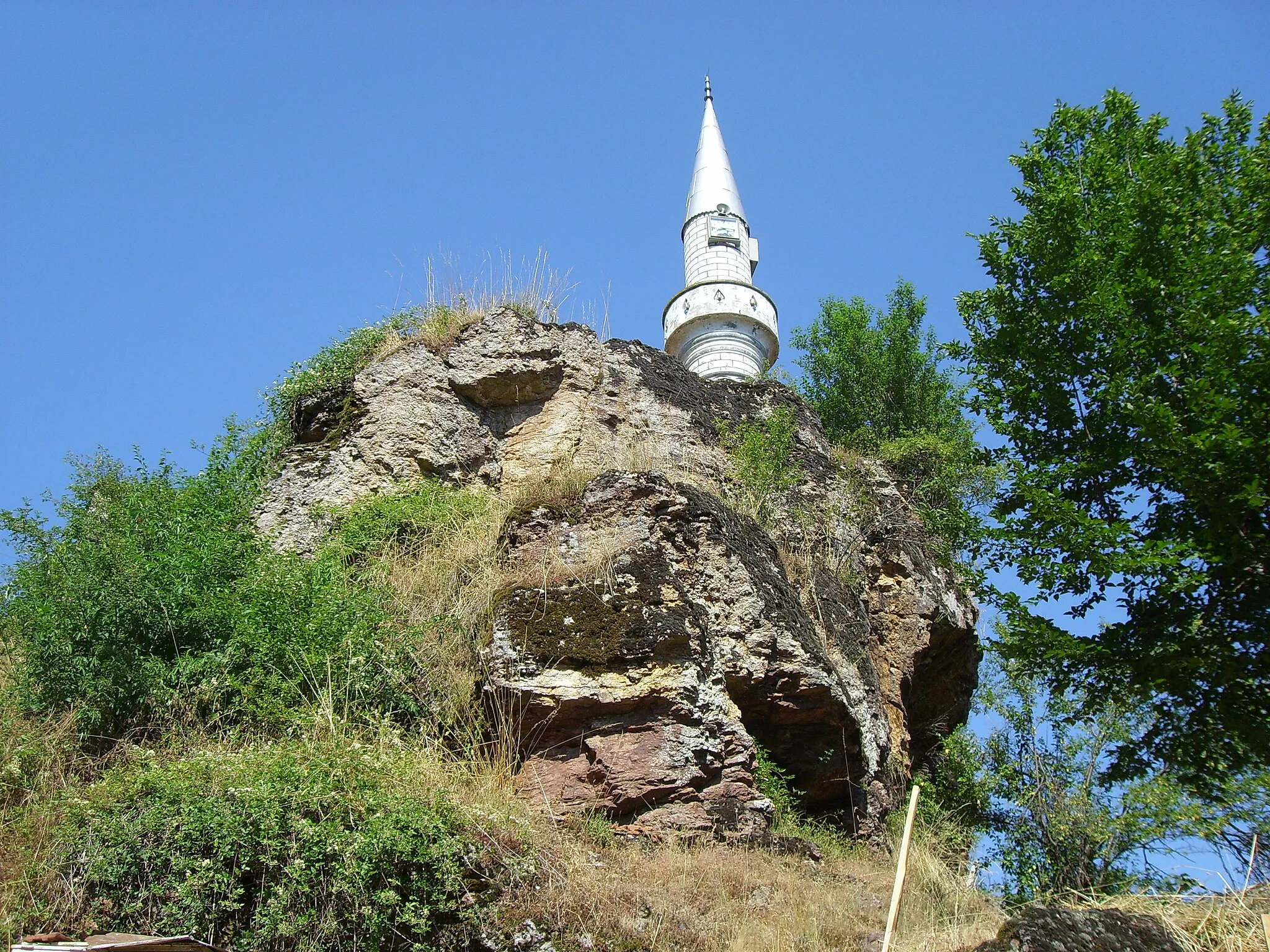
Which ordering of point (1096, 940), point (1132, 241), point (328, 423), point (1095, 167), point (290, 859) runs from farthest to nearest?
point (328, 423)
point (1095, 167)
point (1132, 241)
point (290, 859)
point (1096, 940)


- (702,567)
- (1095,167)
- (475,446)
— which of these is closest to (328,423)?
(475,446)

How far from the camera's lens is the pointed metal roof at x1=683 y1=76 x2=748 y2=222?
88.1 ft

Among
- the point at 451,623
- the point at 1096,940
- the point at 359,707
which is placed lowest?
the point at 1096,940

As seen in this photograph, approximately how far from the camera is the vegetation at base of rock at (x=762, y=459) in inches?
432

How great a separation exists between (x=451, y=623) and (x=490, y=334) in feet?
15.5

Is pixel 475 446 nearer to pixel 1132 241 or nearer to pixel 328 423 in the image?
pixel 328 423

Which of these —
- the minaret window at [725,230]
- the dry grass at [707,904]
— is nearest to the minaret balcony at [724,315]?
the minaret window at [725,230]

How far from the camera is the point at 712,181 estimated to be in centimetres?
2759

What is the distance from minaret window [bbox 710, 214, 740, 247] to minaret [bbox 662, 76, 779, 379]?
0.6 inches

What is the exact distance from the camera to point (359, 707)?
757 cm

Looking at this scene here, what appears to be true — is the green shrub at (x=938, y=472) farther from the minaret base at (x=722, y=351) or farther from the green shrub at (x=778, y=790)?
the minaret base at (x=722, y=351)

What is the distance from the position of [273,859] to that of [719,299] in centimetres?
1968

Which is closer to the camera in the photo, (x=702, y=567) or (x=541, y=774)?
(x=541, y=774)

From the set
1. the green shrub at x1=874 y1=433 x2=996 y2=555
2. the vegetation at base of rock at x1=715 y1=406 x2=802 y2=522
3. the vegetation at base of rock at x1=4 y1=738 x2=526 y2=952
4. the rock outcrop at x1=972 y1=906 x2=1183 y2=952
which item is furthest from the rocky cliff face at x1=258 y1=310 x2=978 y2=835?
the rock outcrop at x1=972 y1=906 x2=1183 y2=952
